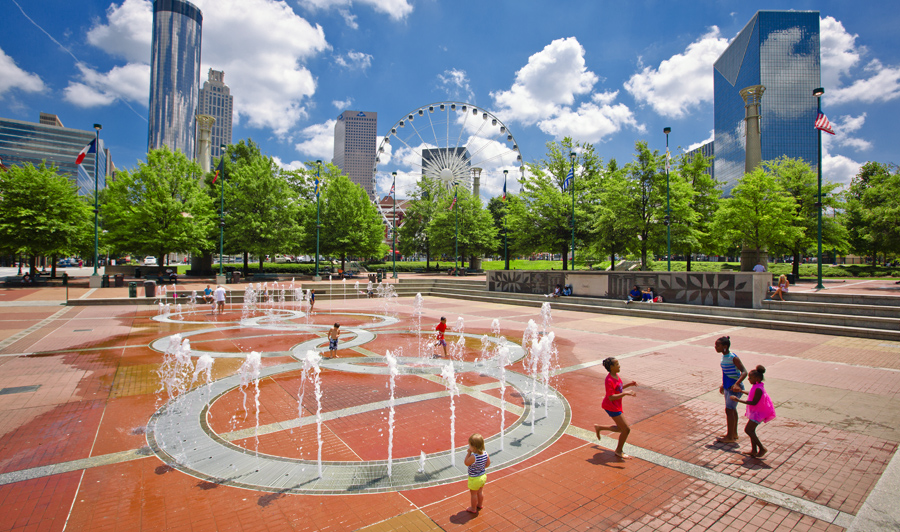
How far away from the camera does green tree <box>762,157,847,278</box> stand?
32.0m

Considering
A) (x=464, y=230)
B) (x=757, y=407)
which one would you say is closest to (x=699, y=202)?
(x=464, y=230)

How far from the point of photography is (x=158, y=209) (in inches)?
1302

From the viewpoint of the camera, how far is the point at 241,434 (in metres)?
6.16

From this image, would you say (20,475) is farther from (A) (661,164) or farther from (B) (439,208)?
(B) (439,208)

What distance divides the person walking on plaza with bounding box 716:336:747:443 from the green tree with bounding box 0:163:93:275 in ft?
133

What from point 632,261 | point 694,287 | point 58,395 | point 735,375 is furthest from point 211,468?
point 632,261

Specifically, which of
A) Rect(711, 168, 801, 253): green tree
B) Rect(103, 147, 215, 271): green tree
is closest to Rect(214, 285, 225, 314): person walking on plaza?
Rect(103, 147, 215, 271): green tree

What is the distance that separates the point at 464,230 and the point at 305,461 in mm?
46877

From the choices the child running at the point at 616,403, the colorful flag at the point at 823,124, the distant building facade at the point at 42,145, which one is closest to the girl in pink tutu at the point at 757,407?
the child running at the point at 616,403

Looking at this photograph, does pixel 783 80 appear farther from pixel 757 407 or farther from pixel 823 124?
pixel 757 407

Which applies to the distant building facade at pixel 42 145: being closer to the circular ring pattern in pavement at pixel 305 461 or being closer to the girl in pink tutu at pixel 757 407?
the circular ring pattern in pavement at pixel 305 461

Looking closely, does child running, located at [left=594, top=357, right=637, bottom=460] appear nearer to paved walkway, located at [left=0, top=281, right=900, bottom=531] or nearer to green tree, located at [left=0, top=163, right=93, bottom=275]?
paved walkway, located at [left=0, top=281, right=900, bottom=531]

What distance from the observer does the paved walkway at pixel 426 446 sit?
4.23 m

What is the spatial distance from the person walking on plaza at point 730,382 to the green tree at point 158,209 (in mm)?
37388
